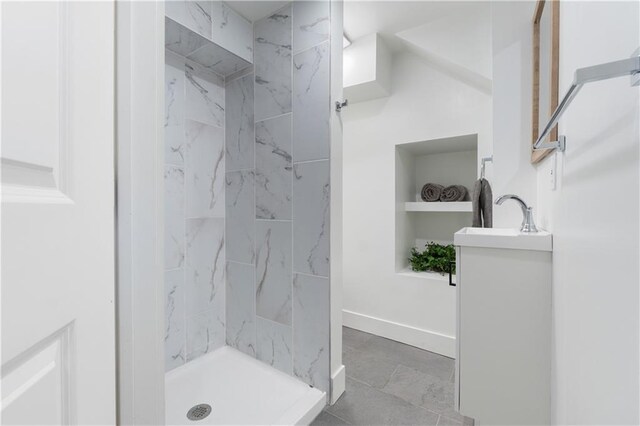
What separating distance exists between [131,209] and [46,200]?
17cm

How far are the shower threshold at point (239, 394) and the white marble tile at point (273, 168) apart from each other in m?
0.95

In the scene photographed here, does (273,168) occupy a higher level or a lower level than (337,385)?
higher

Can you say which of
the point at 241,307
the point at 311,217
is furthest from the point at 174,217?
the point at 311,217

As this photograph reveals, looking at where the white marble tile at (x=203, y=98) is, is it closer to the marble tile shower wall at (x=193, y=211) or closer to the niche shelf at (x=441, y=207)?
the marble tile shower wall at (x=193, y=211)

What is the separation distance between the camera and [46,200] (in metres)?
0.36

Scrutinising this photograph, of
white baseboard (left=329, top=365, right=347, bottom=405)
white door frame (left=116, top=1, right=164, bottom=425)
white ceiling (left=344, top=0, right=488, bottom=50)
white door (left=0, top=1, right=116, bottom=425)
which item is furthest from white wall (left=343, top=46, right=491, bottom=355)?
white door (left=0, top=1, right=116, bottom=425)

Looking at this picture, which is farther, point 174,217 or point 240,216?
point 240,216

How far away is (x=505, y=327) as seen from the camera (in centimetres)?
93

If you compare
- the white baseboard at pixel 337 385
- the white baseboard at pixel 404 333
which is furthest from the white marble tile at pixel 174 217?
the white baseboard at pixel 404 333

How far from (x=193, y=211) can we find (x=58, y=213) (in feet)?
4.91

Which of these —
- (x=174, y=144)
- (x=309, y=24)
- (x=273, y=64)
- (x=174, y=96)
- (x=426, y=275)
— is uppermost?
(x=309, y=24)

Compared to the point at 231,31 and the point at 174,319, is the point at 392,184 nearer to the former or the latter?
the point at 231,31

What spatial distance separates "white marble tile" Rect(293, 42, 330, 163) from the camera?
1493mm

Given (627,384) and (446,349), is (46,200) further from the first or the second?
(446,349)
